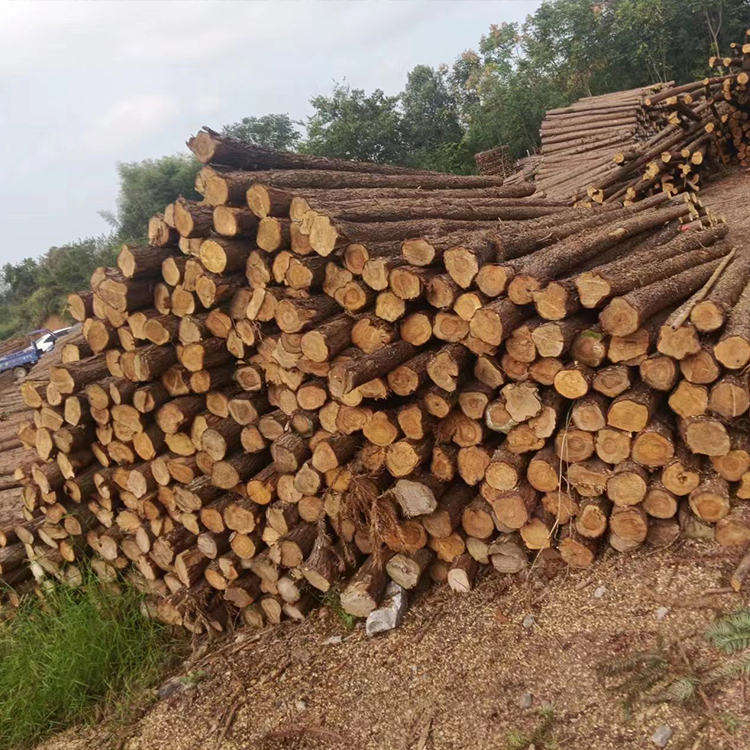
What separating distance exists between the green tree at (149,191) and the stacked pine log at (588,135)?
17638mm

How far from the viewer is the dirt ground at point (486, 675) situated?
254 centimetres

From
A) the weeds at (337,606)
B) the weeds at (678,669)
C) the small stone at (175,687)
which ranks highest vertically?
the weeds at (337,606)

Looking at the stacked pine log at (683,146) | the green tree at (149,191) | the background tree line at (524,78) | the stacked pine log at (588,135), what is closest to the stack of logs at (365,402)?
the stacked pine log at (683,146)

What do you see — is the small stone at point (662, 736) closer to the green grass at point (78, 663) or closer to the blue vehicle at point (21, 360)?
the green grass at point (78, 663)

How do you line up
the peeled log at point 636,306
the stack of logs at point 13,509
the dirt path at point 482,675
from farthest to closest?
the stack of logs at point 13,509, the peeled log at point 636,306, the dirt path at point 482,675

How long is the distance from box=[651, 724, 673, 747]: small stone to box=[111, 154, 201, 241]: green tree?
87.1 feet

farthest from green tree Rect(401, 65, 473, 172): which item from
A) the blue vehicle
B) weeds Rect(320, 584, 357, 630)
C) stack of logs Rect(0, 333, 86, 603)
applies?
weeds Rect(320, 584, 357, 630)

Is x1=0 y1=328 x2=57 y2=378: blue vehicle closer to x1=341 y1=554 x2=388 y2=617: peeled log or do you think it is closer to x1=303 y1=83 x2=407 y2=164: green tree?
x1=303 y1=83 x2=407 y2=164: green tree

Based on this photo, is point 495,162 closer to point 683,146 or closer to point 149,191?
point 683,146

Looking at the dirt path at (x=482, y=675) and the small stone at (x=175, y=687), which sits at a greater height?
the small stone at (x=175, y=687)

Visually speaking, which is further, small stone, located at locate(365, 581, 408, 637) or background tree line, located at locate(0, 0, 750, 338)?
background tree line, located at locate(0, 0, 750, 338)

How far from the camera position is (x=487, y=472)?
333 centimetres

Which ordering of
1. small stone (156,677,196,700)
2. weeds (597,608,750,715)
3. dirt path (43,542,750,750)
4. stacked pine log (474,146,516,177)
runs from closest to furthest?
1. weeds (597,608,750,715)
2. dirt path (43,542,750,750)
3. small stone (156,677,196,700)
4. stacked pine log (474,146,516,177)

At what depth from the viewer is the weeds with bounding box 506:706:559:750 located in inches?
99.3
